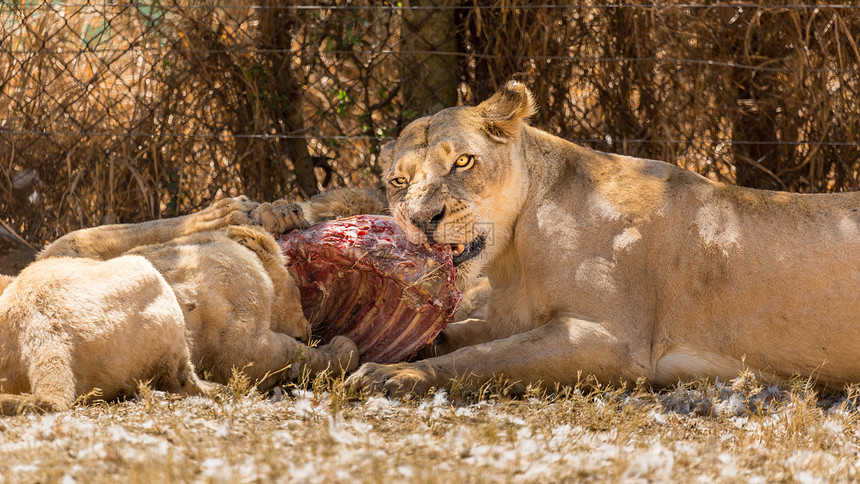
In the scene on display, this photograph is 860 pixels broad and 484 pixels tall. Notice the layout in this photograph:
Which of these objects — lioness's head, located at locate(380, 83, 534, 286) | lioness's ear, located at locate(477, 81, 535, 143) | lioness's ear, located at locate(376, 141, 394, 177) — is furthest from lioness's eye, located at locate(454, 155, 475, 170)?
lioness's ear, located at locate(376, 141, 394, 177)

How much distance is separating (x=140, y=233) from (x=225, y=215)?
0.39 meters

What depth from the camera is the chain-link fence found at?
5.80m

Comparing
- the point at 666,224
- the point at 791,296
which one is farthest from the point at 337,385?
the point at 791,296

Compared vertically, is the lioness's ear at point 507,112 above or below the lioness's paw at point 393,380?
above

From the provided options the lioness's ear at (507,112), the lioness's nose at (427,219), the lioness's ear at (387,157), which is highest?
the lioness's ear at (507,112)

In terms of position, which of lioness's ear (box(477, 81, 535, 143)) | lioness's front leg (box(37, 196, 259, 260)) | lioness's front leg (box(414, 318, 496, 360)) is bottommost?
lioness's front leg (box(414, 318, 496, 360))

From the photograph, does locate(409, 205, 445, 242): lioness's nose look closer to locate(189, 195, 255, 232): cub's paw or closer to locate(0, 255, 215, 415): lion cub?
locate(189, 195, 255, 232): cub's paw

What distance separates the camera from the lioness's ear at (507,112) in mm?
4062

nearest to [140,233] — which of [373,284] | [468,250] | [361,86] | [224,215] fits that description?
[224,215]

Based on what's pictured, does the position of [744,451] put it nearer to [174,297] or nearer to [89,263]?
[174,297]

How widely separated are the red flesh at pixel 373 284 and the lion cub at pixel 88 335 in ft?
2.62

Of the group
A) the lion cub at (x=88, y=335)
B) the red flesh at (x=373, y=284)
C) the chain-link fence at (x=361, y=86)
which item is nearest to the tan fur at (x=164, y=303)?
the lion cub at (x=88, y=335)

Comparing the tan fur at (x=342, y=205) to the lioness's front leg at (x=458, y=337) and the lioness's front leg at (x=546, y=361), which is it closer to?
the lioness's front leg at (x=458, y=337)

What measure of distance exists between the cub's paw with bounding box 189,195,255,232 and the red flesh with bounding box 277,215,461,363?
0.24m
